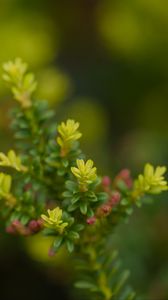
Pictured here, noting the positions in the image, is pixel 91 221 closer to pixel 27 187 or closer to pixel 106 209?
pixel 106 209

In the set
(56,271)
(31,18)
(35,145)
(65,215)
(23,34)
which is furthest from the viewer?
(31,18)

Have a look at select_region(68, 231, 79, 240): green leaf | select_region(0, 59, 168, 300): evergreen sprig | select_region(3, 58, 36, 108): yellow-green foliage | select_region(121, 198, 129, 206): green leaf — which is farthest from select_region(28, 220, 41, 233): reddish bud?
select_region(3, 58, 36, 108): yellow-green foliage

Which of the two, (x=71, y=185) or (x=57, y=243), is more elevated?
(x=71, y=185)

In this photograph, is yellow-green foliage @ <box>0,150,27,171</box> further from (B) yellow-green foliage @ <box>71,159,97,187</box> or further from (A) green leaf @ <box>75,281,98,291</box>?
(A) green leaf @ <box>75,281,98,291</box>

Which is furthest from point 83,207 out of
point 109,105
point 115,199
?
point 109,105

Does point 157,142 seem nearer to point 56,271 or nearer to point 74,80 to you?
point 56,271

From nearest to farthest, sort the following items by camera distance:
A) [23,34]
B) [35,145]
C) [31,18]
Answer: [35,145]
[23,34]
[31,18]

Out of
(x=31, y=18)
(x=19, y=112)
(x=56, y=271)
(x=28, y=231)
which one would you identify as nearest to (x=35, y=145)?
(x=19, y=112)

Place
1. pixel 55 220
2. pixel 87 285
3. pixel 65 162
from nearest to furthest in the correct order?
pixel 55 220, pixel 65 162, pixel 87 285
